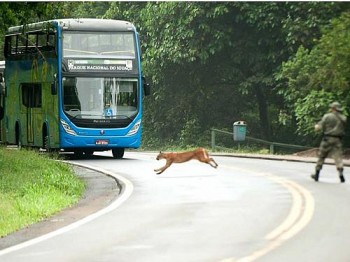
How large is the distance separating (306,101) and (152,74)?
16266mm

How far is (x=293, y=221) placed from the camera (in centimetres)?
1658

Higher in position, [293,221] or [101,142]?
[293,221]

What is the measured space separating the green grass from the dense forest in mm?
13073

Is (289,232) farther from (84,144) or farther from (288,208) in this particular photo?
(84,144)

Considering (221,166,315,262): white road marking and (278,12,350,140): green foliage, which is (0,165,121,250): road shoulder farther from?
(278,12,350,140): green foliage

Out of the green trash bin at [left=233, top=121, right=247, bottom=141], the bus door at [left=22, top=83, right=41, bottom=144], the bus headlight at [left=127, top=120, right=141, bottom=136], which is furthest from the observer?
the green trash bin at [left=233, top=121, right=247, bottom=141]

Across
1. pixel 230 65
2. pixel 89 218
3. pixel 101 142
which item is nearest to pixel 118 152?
pixel 101 142

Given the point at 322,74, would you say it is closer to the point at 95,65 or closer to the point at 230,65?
the point at 95,65

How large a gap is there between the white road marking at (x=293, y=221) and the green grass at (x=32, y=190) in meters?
3.78

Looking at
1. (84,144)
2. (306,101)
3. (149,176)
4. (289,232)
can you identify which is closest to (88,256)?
(289,232)

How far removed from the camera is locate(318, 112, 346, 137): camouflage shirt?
23844mm

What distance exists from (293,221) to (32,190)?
6799 millimetres

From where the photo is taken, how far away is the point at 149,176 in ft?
90.0

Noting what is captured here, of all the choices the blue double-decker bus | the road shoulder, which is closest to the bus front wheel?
the blue double-decker bus
